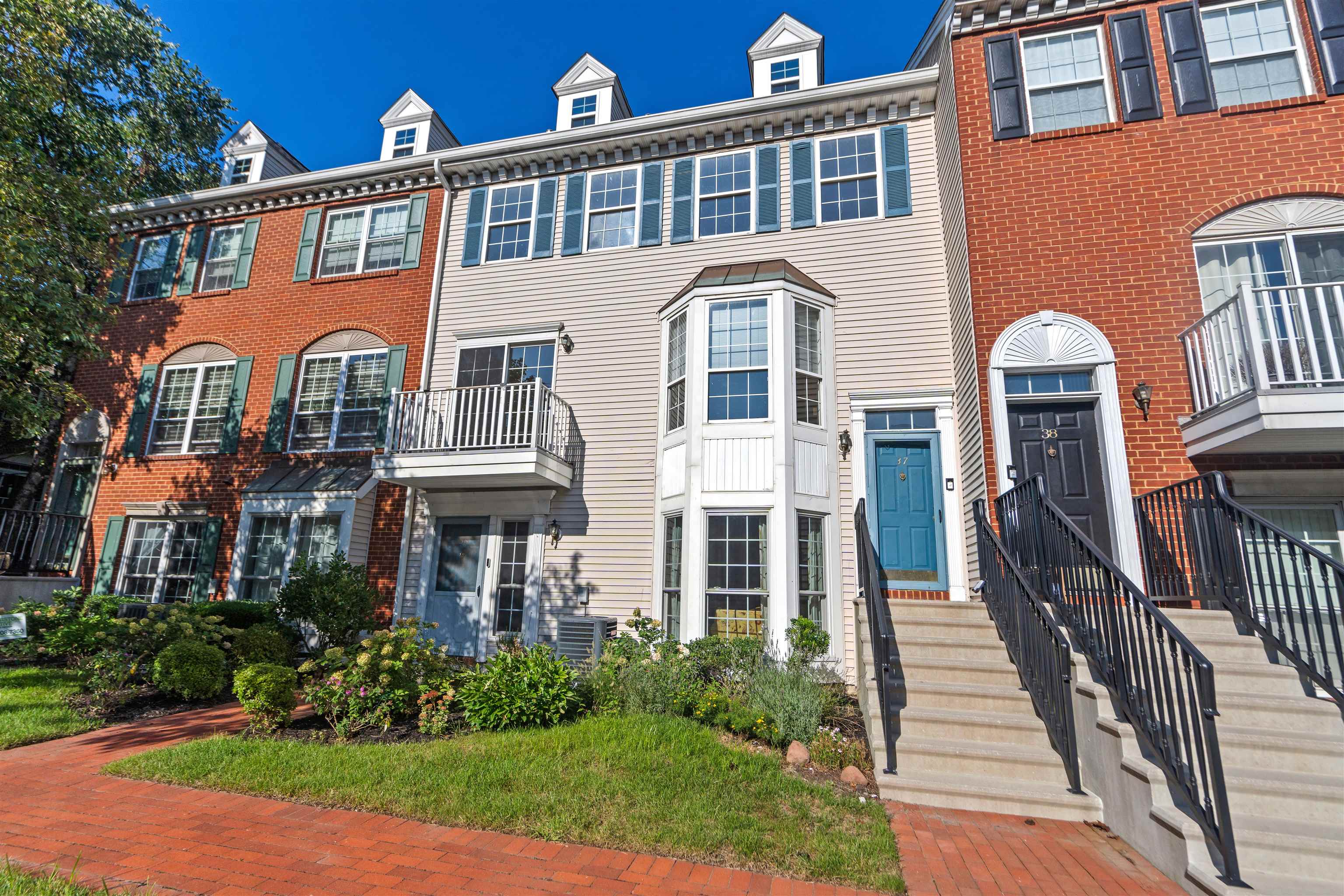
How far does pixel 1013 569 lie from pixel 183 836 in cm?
621

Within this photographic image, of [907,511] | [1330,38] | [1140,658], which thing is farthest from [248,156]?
[1330,38]

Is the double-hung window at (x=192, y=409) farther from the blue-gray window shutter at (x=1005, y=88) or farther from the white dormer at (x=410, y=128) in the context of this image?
the blue-gray window shutter at (x=1005, y=88)

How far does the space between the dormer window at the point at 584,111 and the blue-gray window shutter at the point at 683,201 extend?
271cm

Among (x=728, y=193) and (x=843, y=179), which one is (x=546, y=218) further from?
(x=843, y=179)

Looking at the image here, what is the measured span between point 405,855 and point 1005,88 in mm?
10540

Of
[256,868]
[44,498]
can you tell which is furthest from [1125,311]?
[44,498]

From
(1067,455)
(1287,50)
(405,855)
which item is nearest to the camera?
(405,855)

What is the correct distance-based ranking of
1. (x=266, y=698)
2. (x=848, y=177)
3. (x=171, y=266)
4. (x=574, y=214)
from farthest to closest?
(x=171, y=266) → (x=574, y=214) → (x=848, y=177) → (x=266, y=698)

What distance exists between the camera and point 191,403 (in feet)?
39.7

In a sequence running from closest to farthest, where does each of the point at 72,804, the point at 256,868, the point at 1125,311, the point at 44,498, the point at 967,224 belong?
the point at 256,868, the point at 72,804, the point at 1125,311, the point at 967,224, the point at 44,498

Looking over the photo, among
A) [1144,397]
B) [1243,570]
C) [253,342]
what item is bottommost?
[1243,570]

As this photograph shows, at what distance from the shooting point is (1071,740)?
15.2 ft

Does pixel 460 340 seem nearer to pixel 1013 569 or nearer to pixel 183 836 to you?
pixel 183 836

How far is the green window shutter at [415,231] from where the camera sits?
1164 cm
